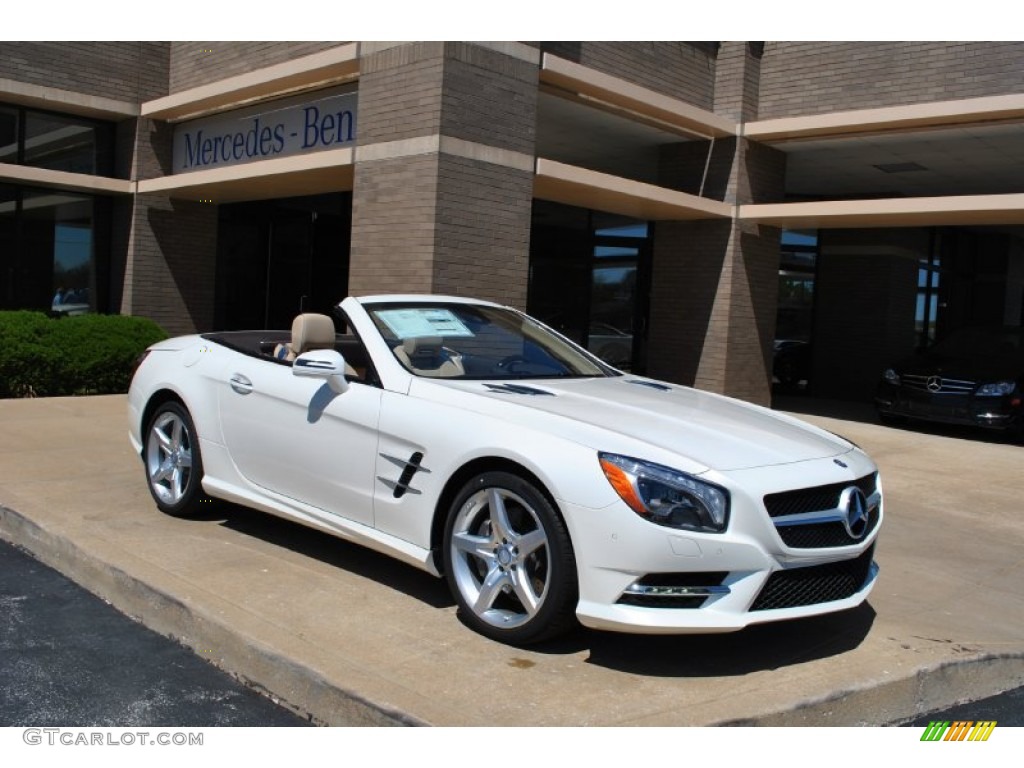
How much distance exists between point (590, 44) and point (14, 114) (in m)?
8.20

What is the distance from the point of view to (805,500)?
4.03 meters

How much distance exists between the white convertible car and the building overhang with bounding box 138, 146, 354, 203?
5985mm

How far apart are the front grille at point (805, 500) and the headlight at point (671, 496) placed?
0.77ft

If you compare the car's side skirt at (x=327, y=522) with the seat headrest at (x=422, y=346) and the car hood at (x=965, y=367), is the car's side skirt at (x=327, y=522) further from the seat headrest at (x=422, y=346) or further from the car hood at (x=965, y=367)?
the car hood at (x=965, y=367)

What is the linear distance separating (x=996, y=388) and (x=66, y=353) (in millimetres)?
11370

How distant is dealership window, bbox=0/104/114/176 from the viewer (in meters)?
14.0

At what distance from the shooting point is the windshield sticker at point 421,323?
5172 mm

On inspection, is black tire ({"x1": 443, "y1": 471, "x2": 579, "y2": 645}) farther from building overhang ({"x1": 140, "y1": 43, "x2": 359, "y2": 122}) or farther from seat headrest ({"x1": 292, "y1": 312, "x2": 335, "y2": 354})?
building overhang ({"x1": 140, "y1": 43, "x2": 359, "y2": 122})

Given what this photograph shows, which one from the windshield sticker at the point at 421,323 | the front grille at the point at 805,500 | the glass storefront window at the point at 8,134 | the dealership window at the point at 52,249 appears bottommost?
the front grille at the point at 805,500

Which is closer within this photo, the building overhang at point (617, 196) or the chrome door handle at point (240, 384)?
the chrome door handle at point (240, 384)

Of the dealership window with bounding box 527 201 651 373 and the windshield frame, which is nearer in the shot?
the windshield frame

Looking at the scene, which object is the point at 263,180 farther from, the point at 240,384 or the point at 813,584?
the point at 813,584
